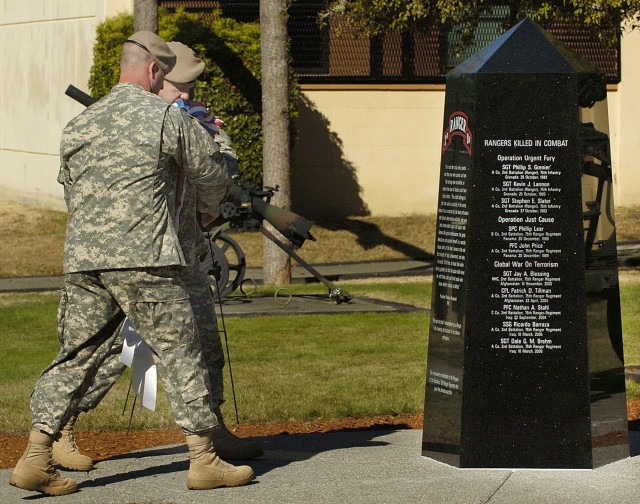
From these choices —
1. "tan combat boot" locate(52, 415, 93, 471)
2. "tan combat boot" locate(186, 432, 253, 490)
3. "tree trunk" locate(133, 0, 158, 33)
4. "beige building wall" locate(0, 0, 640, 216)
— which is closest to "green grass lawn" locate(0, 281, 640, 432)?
Answer: "tan combat boot" locate(52, 415, 93, 471)

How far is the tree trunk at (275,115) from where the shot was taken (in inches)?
604

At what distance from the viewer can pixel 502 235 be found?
595 cm

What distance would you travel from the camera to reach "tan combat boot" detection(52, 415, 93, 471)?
622 centimetres

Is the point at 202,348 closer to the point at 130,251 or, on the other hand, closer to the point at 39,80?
the point at 130,251

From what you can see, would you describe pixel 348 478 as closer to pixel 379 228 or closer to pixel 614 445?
pixel 614 445

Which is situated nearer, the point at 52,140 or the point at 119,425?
the point at 119,425

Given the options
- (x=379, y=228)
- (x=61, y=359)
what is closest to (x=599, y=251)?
(x=61, y=359)

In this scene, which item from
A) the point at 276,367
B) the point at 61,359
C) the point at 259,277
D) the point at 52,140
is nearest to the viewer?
the point at 61,359

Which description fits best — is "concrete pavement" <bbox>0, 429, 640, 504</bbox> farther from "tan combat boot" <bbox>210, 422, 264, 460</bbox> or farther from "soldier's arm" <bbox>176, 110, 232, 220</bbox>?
"soldier's arm" <bbox>176, 110, 232, 220</bbox>

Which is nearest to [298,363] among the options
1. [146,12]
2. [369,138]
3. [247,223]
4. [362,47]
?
[247,223]

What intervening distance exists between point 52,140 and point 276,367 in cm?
1399

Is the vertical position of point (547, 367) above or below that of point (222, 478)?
above

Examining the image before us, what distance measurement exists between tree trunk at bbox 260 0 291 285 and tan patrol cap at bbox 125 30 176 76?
952 centimetres

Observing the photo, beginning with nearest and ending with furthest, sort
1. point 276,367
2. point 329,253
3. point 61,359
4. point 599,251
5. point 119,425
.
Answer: point 61,359 < point 599,251 < point 119,425 < point 276,367 < point 329,253
